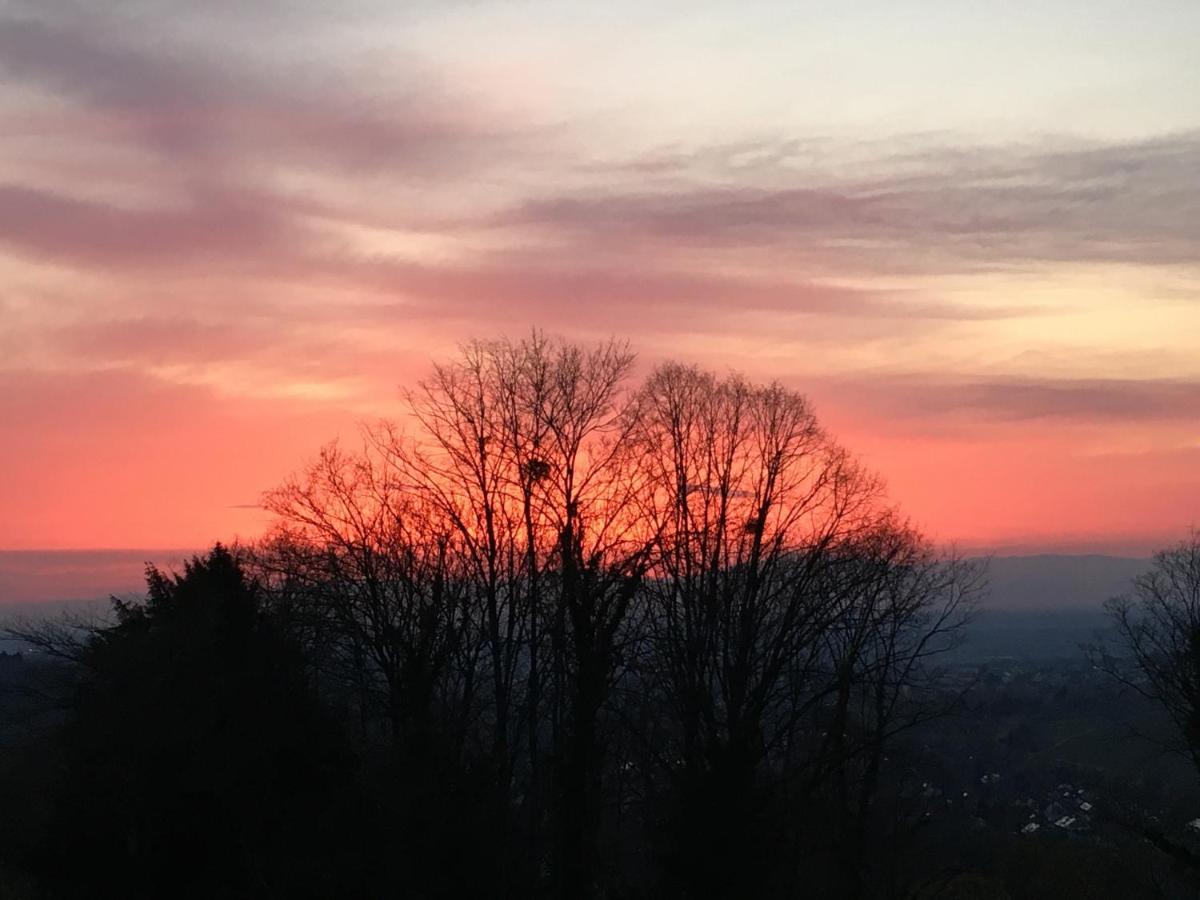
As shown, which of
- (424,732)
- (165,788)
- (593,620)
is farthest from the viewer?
(593,620)

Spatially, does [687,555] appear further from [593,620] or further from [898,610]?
[593,620]

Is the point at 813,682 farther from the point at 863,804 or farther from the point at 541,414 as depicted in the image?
the point at 541,414

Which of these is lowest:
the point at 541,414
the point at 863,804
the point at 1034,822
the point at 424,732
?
the point at 1034,822

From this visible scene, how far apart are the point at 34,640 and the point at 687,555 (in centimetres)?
2225

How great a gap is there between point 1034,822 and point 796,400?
44411mm

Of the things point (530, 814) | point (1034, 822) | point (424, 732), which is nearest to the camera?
point (424, 732)

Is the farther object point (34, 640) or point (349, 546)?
point (34, 640)

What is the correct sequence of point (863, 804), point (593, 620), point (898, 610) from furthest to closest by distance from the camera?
point (898, 610) < point (863, 804) < point (593, 620)

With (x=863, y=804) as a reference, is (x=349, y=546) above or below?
above

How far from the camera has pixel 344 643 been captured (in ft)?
125

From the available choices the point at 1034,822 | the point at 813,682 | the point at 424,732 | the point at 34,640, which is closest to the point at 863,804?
the point at 813,682

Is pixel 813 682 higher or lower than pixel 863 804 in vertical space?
higher

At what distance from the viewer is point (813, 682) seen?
41750mm

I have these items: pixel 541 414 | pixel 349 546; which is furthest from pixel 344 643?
pixel 541 414
